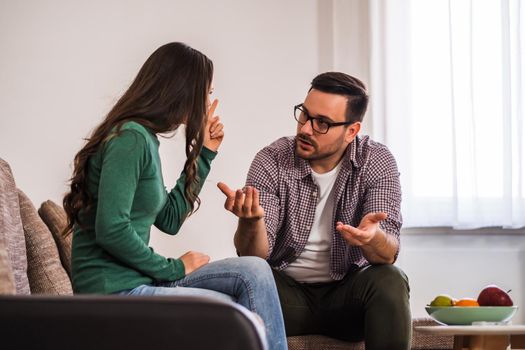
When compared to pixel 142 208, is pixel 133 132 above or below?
above

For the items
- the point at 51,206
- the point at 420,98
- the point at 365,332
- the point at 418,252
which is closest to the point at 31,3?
the point at 51,206

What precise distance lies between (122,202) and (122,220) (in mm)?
37

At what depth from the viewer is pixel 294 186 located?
8.85ft

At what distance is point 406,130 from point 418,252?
2.02ft

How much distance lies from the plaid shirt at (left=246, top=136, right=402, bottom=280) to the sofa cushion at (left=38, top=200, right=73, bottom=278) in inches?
24.4

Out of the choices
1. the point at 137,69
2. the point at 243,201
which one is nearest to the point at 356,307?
the point at 243,201

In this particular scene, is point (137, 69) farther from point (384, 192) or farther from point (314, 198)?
point (384, 192)

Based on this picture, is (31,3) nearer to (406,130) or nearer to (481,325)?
(406,130)

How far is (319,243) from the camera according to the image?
8.79ft

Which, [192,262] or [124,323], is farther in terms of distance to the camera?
[192,262]

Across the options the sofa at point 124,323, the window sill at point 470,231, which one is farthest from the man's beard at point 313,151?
the sofa at point 124,323

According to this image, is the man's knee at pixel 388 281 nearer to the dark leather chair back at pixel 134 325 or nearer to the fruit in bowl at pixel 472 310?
the fruit in bowl at pixel 472 310

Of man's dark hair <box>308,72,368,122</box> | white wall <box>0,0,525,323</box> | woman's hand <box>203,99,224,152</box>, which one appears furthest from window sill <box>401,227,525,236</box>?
woman's hand <box>203,99,224,152</box>

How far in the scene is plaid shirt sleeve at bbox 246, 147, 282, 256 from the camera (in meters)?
2.61
